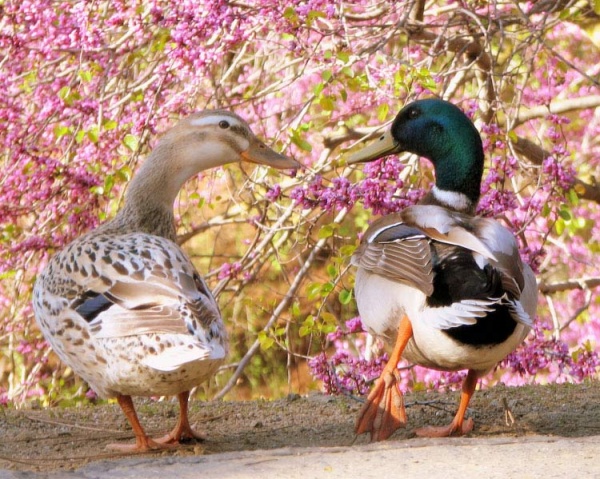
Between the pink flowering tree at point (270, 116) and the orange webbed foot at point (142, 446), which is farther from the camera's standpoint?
the pink flowering tree at point (270, 116)

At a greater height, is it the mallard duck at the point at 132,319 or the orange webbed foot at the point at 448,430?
the mallard duck at the point at 132,319

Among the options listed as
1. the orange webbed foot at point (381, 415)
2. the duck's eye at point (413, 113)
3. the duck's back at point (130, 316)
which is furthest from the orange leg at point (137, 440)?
the duck's eye at point (413, 113)

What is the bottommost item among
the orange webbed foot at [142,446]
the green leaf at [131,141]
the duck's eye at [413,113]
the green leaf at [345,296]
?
the orange webbed foot at [142,446]

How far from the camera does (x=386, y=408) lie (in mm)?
4867

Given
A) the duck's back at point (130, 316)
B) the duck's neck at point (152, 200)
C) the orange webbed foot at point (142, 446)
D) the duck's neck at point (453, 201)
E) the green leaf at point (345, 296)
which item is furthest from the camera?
the green leaf at point (345, 296)

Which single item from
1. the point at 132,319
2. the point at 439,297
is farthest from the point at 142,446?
the point at 439,297

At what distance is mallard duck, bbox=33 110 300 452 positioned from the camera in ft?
14.3

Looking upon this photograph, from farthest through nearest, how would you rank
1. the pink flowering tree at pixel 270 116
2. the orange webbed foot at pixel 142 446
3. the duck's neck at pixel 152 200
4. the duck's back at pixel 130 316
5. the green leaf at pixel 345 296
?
the green leaf at pixel 345 296 < the pink flowering tree at pixel 270 116 < the duck's neck at pixel 152 200 < the orange webbed foot at pixel 142 446 < the duck's back at pixel 130 316

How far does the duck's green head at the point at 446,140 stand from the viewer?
565 centimetres

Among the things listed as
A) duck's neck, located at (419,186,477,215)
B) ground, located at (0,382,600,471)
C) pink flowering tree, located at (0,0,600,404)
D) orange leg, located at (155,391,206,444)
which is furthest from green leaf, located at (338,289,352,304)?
orange leg, located at (155,391,206,444)

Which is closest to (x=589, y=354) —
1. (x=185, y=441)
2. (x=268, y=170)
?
(x=268, y=170)

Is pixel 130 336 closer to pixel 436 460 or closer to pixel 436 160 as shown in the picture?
pixel 436 460

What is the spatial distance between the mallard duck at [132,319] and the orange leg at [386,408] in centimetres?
72

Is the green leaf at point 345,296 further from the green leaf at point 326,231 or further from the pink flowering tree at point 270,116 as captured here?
the green leaf at point 326,231
